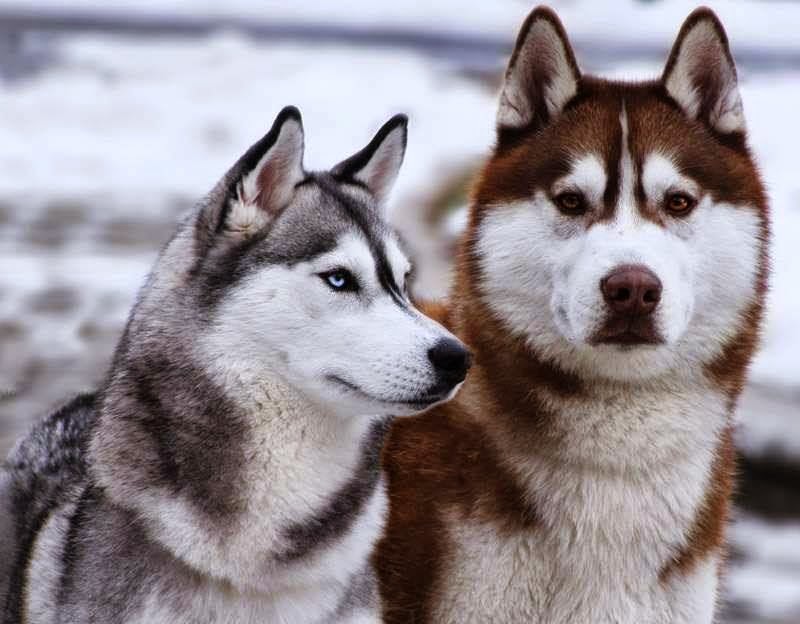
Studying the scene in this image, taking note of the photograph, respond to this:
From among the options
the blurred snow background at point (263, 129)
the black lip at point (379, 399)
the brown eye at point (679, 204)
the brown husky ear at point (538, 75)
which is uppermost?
the brown husky ear at point (538, 75)

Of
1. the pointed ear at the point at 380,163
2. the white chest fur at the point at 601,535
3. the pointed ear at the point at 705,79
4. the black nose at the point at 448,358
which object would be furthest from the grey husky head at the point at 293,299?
the pointed ear at the point at 705,79

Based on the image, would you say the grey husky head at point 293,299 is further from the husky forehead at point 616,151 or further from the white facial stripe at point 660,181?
the white facial stripe at point 660,181

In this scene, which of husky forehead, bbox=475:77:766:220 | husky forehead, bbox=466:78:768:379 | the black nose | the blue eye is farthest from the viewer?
husky forehead, bbox=475:77:766:220

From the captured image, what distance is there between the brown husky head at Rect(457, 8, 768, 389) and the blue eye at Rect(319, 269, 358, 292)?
2.08 ft

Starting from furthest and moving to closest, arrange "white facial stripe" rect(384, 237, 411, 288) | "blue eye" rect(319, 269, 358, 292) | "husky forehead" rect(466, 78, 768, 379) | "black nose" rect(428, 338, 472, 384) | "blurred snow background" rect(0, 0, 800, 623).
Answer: "blurred snow background" rect(0, 0, 800, 623) → "husky forehead" rect(466, 78, 768, 379) → "white facial stripe" rect(384, 237, 411, 288) → "blue eye" rect(319, 269, 358, 292) → "black nose" rect(428, 338, 472, 384)

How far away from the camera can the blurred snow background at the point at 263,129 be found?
6758 mm

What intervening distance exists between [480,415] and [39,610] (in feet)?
4.58

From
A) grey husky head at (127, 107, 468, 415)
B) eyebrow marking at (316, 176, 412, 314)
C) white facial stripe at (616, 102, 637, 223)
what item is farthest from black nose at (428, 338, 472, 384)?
white facial stripe at (616, 102, 637, 223)

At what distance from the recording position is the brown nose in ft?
12.6

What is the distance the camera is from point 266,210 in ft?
12.8

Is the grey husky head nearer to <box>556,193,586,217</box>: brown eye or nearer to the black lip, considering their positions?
the black lip

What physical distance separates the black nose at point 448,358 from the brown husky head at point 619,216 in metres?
0.46

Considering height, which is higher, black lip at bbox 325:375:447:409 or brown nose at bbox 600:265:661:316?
brown nose at bbox 600:265:661:316

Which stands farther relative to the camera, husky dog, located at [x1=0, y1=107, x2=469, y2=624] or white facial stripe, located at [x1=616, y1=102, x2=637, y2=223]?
white facial stripe, located at [x1=616, y1=102, x2=637, y2=223]
